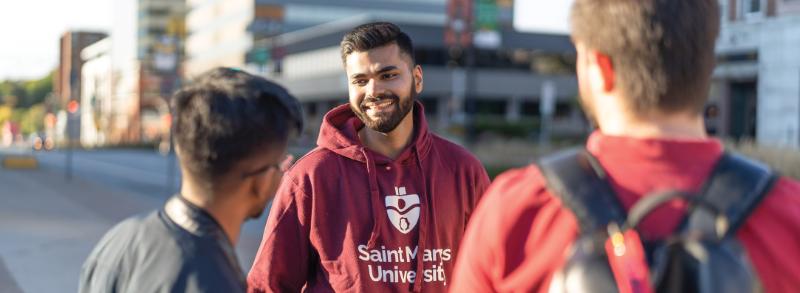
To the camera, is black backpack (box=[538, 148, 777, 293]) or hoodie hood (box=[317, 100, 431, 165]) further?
hoodie hood (box=[317, 100, 431, 165])

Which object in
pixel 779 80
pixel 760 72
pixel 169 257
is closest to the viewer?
pixel 169 257

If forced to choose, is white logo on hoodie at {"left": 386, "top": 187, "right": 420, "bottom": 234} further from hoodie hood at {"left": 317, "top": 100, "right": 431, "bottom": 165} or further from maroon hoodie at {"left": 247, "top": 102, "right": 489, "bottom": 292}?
hoodie hood at {"left": 317, "top": 100, "right": 431, "bottom": 165}

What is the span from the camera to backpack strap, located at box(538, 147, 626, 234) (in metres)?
1.96

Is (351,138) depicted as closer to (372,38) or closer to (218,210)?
(372,38)

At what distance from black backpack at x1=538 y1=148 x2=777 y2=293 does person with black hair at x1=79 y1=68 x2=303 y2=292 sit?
0.70 metres

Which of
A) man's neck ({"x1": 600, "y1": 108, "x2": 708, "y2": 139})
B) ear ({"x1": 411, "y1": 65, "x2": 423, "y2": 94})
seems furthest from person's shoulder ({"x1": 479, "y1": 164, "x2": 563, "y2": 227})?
ear ({"x1": 411, "y1": 65, "x2": 423, "y2": 94})

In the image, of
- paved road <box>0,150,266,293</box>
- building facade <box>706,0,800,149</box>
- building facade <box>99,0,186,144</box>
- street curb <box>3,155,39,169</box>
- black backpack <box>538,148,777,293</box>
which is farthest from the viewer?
building facade <box>99,0,186,144</box>

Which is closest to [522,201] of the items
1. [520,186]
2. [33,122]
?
[520,186]

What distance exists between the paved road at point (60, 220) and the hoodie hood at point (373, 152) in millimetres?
7068

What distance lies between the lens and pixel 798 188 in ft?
6.80

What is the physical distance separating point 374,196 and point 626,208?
6.57 ft

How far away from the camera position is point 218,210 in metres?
2.41

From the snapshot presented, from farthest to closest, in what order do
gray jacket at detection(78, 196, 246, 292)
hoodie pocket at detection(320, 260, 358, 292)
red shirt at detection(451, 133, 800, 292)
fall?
hoodie pocket at detection(320, 260, 358, 292) < gray jacket at detection(78, 196, 246, 292) < red shirt at detection(451, 133, 800, 292)

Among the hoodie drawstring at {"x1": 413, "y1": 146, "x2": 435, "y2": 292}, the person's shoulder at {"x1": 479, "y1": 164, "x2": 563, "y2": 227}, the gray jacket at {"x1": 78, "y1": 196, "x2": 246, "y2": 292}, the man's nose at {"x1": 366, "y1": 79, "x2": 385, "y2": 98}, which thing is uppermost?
the man's nose at {"x1": 366, "y1": 79, "x2": 385, "y2": 98}
